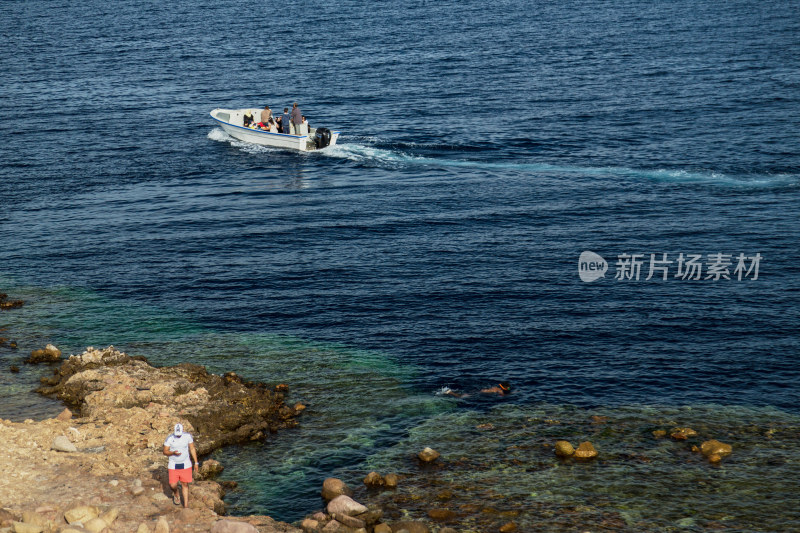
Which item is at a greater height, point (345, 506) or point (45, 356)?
point (45, 356)

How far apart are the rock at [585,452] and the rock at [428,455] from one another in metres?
4.86

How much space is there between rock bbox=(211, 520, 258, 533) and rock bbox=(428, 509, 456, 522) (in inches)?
212

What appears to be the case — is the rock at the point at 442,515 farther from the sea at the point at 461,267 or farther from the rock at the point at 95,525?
the rock at the point at 95,525

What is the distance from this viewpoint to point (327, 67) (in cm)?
10038

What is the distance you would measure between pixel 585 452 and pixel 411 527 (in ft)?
24.6

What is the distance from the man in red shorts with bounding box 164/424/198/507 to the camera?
23.1 meters

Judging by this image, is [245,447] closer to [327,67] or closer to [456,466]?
[456,466]

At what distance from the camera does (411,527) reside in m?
22.8

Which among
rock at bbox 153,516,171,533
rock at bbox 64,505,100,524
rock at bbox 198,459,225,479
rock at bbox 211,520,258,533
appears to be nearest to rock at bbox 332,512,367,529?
rock at bbox 211,520,258,533

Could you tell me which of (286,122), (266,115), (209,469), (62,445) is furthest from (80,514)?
(266,115)

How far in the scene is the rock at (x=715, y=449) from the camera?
26922 millimetres

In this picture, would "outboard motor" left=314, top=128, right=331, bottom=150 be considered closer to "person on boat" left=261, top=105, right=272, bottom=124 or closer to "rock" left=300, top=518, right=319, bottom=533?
"person on boat" left=261, top=105, right=272, bottom=124

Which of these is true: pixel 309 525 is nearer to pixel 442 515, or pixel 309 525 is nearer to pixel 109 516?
pixel 442 515

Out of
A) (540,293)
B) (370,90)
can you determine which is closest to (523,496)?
(540,293)
